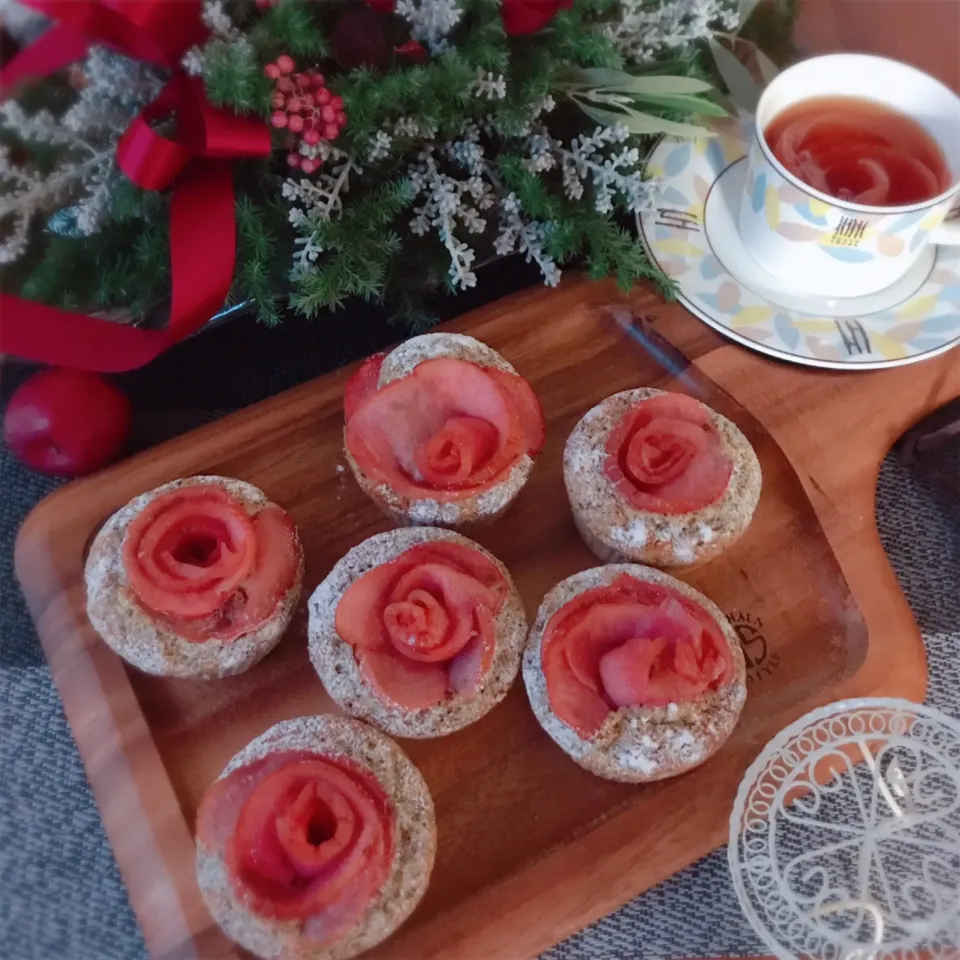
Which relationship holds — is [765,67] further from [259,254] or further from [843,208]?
[259,254]

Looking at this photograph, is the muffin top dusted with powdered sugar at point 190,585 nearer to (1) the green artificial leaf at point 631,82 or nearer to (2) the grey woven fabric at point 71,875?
(2) the grey woven fabric at point 71,875

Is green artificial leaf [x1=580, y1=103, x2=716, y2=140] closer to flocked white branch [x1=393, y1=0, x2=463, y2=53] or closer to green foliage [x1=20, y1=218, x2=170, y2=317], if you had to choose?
flocked white branch [x1=393, y1=0, x2=463, y2=53]

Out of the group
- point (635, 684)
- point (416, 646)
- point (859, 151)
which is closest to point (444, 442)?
point (416, 646)

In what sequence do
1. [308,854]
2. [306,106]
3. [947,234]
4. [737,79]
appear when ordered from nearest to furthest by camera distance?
[308,854], [306,106], [947,234], [737,79]

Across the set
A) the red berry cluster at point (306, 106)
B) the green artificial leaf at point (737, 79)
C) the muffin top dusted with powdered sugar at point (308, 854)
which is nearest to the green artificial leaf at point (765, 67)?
the green artificial leaf at point (737, 79)

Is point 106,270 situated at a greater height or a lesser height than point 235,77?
lesser

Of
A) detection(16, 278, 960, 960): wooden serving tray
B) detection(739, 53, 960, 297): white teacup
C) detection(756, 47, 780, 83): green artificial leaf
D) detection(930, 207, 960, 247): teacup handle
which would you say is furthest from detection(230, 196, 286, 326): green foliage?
detection(930, 207, 960, 247): teacup handle

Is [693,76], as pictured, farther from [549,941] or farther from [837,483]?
[549,941]
